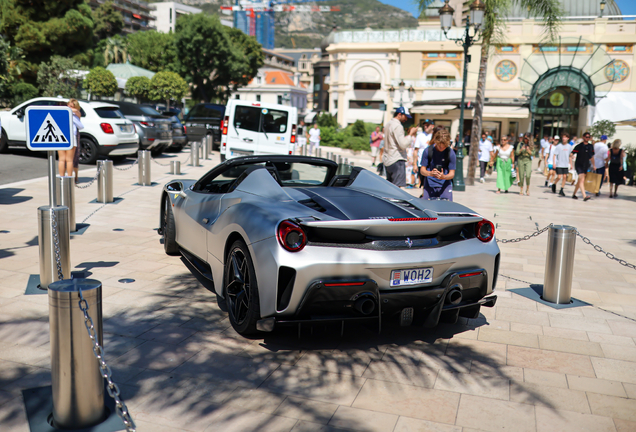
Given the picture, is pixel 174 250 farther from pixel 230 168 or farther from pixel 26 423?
pixel 26 423

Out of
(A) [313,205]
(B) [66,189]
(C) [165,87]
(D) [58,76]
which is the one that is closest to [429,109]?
(C) [165,87]

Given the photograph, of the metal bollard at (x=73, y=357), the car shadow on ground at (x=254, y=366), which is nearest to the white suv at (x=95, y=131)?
the car shadow on ground at (x=254, y=366)

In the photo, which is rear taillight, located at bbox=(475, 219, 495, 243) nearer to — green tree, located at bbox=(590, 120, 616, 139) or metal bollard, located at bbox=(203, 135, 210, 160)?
metal bollard, located at bbox=(203, 135, 210, 160)

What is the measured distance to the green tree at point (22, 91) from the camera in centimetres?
3244

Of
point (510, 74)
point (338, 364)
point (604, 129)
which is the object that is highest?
point (510, 74)

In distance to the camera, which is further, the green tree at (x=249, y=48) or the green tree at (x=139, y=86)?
the green tree at (x=249, y=48)

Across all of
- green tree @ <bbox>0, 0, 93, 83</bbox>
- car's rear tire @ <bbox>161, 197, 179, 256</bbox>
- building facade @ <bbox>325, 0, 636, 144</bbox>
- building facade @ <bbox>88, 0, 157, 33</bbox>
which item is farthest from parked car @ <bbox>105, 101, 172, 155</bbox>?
building facade @ <bbox>88, 0, 157, 33</bbox>

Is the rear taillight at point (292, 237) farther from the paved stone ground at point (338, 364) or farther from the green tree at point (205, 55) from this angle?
the green tree at point (205, 55)

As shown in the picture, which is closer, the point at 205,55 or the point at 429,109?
the point at 429,109

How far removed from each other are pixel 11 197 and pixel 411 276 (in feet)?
31.0

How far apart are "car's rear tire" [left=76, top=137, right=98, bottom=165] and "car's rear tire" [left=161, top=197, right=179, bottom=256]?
1004 cm

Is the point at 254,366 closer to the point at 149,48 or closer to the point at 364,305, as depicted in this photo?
the point at 364,305

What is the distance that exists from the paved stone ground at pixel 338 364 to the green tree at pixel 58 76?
90.1 ft

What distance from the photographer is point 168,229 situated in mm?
6801
